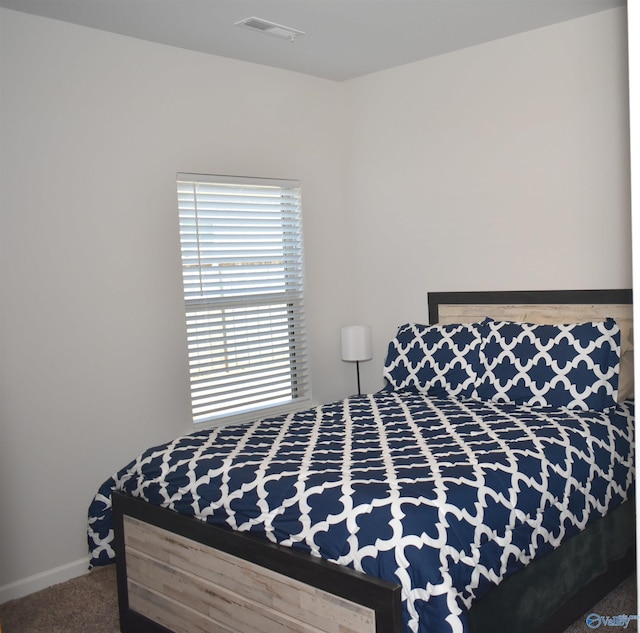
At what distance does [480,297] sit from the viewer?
4289mm

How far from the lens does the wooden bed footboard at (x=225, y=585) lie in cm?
213

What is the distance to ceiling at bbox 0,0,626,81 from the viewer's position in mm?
3385

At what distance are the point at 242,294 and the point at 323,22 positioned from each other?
5.13ft

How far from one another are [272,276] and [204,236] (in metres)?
0.55

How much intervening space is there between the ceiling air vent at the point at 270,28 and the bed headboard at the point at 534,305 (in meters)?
1.73

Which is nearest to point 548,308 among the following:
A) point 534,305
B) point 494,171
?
point 534,305

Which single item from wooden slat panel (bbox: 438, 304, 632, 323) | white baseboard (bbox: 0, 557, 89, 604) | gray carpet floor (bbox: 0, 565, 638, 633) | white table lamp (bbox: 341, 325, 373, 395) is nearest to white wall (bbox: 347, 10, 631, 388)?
wooden slat panel (bbox: 438, 304, 632, 323)

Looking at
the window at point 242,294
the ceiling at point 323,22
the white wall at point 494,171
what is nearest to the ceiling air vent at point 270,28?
the ceiling at point 323,22

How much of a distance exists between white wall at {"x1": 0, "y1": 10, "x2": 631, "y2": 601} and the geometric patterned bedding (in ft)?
2.01

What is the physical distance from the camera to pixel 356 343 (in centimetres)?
465

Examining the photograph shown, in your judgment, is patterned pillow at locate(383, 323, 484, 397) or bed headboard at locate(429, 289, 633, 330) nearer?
bed headboard at locate(429, 289, 633, 330)

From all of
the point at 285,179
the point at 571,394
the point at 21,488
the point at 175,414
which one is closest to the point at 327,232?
the point at 285,179

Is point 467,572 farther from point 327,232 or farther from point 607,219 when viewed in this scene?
point 327,232

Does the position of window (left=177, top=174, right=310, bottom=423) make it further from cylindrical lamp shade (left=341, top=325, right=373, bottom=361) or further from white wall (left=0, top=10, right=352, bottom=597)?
cylindrical lamp shade (left=341, top=325, right=373, bottom=361)
